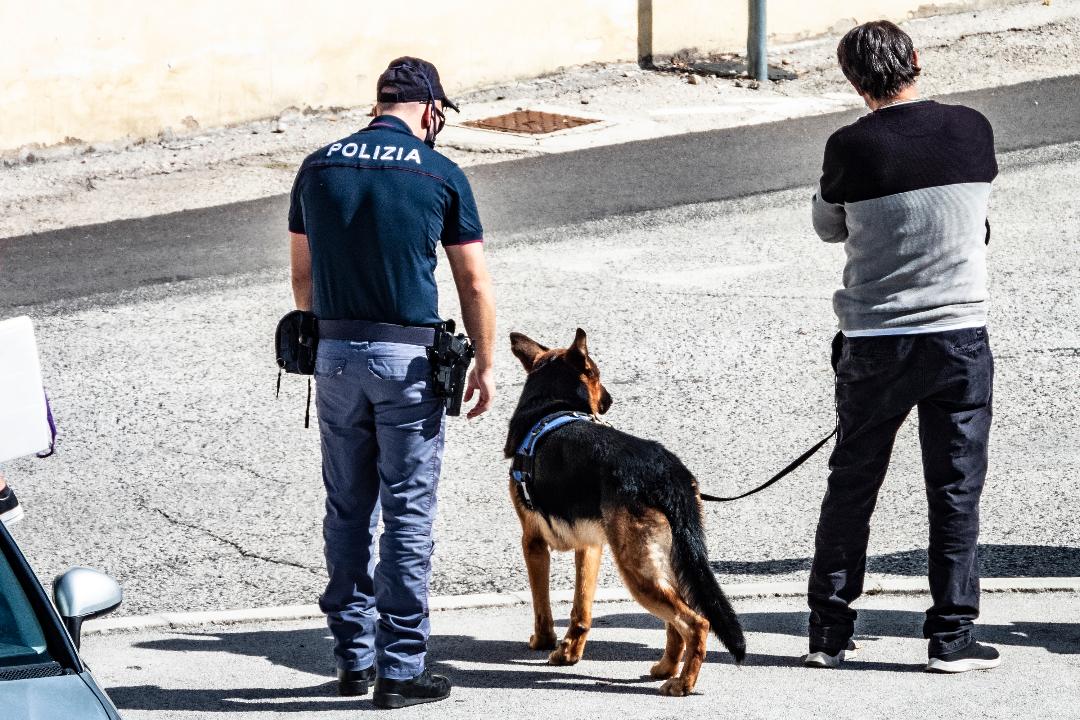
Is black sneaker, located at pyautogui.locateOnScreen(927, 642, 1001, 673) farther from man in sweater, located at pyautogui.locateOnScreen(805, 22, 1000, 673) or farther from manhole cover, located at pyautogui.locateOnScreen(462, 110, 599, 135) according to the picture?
manhole cover, located at pyautogui.locateOnScreen(462, 110, 599, 135)

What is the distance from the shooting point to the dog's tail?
5.03 metres

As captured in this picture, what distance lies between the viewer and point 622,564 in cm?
507

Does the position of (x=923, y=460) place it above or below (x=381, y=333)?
below

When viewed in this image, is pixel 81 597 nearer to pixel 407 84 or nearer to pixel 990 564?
pixel 407 84

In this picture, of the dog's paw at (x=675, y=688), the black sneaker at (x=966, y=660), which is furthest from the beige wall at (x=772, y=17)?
the dog's paw at (x=675, y=688)

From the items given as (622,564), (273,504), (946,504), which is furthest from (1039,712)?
(273,504)

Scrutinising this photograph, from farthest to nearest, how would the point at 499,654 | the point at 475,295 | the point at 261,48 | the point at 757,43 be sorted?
the point at 757,43 → the point at 261,48 → the point at 499,654 → the point at 475,295

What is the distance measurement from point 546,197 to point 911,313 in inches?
303

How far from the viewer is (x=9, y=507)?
6.57 meters

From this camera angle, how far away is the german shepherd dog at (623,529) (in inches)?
Answer: 198

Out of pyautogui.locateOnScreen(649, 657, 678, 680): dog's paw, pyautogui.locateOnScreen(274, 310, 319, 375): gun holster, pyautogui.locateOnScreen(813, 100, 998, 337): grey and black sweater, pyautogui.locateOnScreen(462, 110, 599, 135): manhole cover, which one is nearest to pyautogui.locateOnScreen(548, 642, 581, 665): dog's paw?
pyautogui.locateOnScreen(649, 657, 678, 680): dog's paw

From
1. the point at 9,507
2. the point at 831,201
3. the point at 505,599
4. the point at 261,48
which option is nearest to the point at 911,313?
the point at 831,201

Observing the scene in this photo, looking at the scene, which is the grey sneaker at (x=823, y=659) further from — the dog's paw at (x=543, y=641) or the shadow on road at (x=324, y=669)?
the dog's paw at (x=543, y=641)

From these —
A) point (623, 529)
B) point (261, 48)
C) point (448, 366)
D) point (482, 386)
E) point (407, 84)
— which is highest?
point (407, 84)
